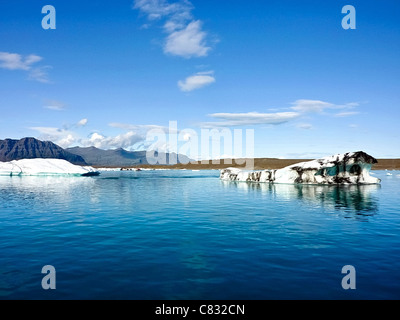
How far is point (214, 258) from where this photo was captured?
9.26 meters

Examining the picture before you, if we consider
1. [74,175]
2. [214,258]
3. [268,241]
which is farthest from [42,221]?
[74,175]

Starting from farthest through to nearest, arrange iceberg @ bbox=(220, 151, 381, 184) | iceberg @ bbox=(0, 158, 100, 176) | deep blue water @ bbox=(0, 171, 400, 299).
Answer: iceberg @ bbox=(0, 158, 100, 176) < iceberg @ bbox=(220, 151, 381, 184) < deep blue water @ bbox=(0, 171, 400, 299)

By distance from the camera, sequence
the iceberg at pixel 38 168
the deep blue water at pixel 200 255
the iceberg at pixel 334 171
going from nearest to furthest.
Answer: the deep blue water at pixel 200 255
the iceberg at pixel 334 171
the iceberg at pixel 38 168

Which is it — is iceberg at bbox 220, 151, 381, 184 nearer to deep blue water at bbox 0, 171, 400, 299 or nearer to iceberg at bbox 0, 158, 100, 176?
deep blue water at bbox 0, 171, 400, 299

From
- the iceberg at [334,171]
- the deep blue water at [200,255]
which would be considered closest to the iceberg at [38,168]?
the iceberg at [334,171]

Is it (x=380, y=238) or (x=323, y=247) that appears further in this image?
(x=380, y=238)

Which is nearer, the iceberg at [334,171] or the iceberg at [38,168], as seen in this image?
the iceberg at [334,171]

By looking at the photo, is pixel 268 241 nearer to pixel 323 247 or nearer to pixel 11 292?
pixel 323 247

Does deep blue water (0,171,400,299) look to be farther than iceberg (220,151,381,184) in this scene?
No

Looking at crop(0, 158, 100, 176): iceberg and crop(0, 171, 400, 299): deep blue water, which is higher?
crop(0, 158, 100, 176): iceberg

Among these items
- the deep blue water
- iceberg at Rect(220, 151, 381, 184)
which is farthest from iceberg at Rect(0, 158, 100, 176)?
the deep blue water

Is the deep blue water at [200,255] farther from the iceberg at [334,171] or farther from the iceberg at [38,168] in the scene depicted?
the iceberg at [38,168]
